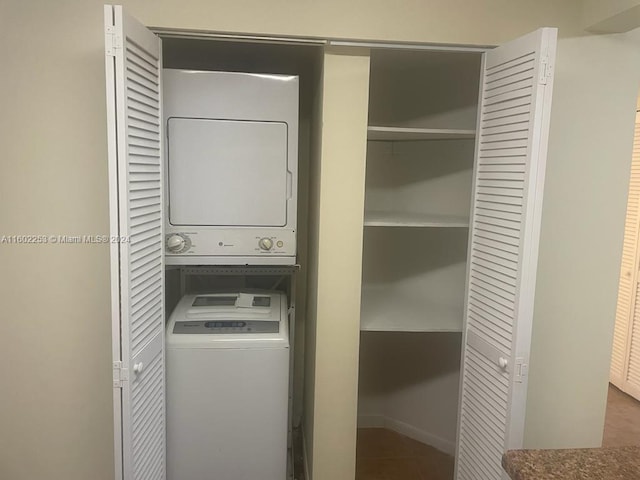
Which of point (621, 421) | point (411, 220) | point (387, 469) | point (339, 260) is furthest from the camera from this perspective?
point (621, 421)

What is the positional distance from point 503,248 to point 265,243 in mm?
995

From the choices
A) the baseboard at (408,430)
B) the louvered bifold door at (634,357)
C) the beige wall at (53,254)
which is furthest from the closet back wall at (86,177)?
the louvered bifold door at (634,357)

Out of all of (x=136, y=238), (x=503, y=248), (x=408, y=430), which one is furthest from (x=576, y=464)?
(x=408, y=430)

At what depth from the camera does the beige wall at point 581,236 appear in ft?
6.54

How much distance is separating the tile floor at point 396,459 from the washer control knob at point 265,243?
Result: 4.63 ft

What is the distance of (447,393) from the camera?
2.89 meters

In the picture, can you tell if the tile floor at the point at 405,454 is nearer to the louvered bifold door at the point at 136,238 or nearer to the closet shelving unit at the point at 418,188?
the closet shelving unit at the point at 418,188

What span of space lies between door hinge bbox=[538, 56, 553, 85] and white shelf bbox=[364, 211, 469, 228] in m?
0.76

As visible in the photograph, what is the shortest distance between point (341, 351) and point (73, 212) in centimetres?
122

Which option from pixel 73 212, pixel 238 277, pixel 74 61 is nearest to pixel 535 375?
pixel 238 277

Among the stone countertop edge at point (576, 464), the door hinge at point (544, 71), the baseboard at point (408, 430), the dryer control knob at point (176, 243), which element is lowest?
the baseboard at point (408, 430)

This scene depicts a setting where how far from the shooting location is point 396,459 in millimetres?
2857

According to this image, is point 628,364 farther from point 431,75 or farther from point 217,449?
point 217,449

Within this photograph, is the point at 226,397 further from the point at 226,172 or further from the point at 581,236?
the point at 581,236
